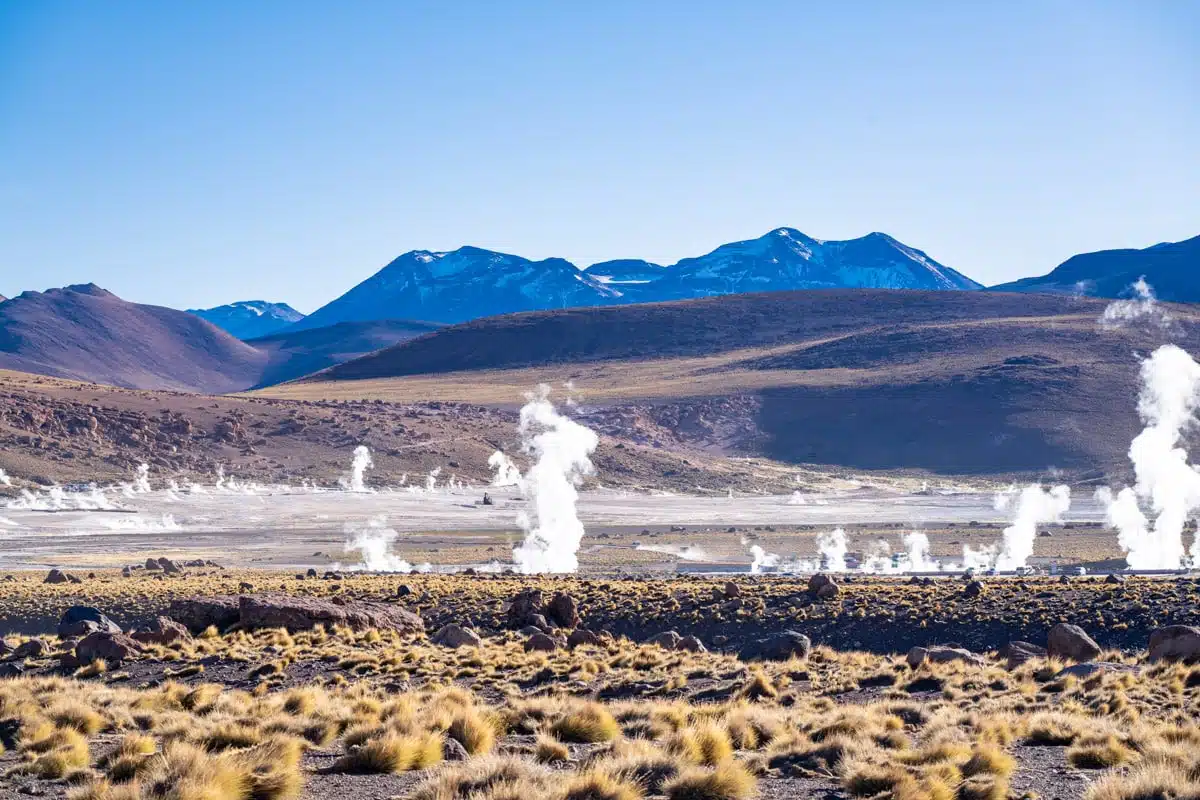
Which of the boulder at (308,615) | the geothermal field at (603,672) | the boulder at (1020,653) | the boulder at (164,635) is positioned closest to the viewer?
the geothermal field at (603,672)

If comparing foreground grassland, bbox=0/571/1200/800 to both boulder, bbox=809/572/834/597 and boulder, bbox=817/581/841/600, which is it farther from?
boulder, bbox=809/572/834/597

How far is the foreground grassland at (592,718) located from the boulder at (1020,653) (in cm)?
20

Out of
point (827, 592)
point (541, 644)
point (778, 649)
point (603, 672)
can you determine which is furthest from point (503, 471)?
point (603, 672)

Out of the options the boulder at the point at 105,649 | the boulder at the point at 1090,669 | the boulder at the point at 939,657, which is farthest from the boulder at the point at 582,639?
the boulder at the point at 1090,669

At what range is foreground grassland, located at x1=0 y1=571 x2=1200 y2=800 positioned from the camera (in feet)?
30.1

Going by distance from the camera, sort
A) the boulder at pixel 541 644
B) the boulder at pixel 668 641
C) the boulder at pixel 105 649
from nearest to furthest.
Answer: the boulder at pixel 105 649
the boulder at pixel 541 644
the boulder at pixel 668 641

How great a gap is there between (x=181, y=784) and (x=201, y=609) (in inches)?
646

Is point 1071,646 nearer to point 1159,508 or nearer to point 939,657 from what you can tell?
point 939,657

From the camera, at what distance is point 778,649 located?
73.2 ft

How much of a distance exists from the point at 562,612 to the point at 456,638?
541 centimetres

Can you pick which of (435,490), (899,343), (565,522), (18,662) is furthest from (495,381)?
(18,662)

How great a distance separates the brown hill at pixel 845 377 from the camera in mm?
119688

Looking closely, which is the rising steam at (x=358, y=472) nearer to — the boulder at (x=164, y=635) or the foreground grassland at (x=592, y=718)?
the foreground grassland at (x=592, y=718)

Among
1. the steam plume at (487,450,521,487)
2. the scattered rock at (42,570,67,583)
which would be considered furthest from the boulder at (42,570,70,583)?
the steam plume at (487,450,521,487)
